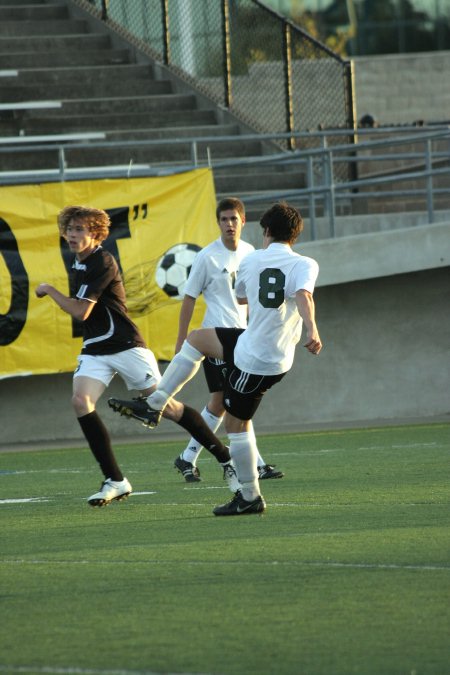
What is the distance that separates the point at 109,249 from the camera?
15789mm

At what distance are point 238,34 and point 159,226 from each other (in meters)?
7.64

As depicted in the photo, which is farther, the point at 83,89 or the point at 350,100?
the point at 83,89

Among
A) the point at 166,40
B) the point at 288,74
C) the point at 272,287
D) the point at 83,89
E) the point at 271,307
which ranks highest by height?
the point at 166,40

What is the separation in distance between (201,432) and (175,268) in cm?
638

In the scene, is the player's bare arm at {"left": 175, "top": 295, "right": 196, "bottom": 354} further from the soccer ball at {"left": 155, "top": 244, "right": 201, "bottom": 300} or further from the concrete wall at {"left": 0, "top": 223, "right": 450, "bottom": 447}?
the concrete wall at {"left": 0, "top": 223, "right": 450, "bottom": 447}

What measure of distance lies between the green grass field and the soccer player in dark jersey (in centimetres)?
39

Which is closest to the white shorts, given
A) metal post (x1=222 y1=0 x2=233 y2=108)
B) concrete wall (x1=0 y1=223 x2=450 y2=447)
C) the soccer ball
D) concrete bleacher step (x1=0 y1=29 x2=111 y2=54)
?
the soccer ball

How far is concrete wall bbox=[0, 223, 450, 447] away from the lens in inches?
650

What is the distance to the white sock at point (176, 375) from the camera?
29.1ft

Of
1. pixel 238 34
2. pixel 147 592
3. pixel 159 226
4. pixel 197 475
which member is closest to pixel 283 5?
pixel 238 34

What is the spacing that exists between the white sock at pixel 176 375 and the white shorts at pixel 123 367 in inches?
4.5

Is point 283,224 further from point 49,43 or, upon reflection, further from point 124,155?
point 49,43

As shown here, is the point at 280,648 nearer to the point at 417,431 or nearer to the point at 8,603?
the point at 8,603

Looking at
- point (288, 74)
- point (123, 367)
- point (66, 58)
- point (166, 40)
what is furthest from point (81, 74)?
point (123, 367)
